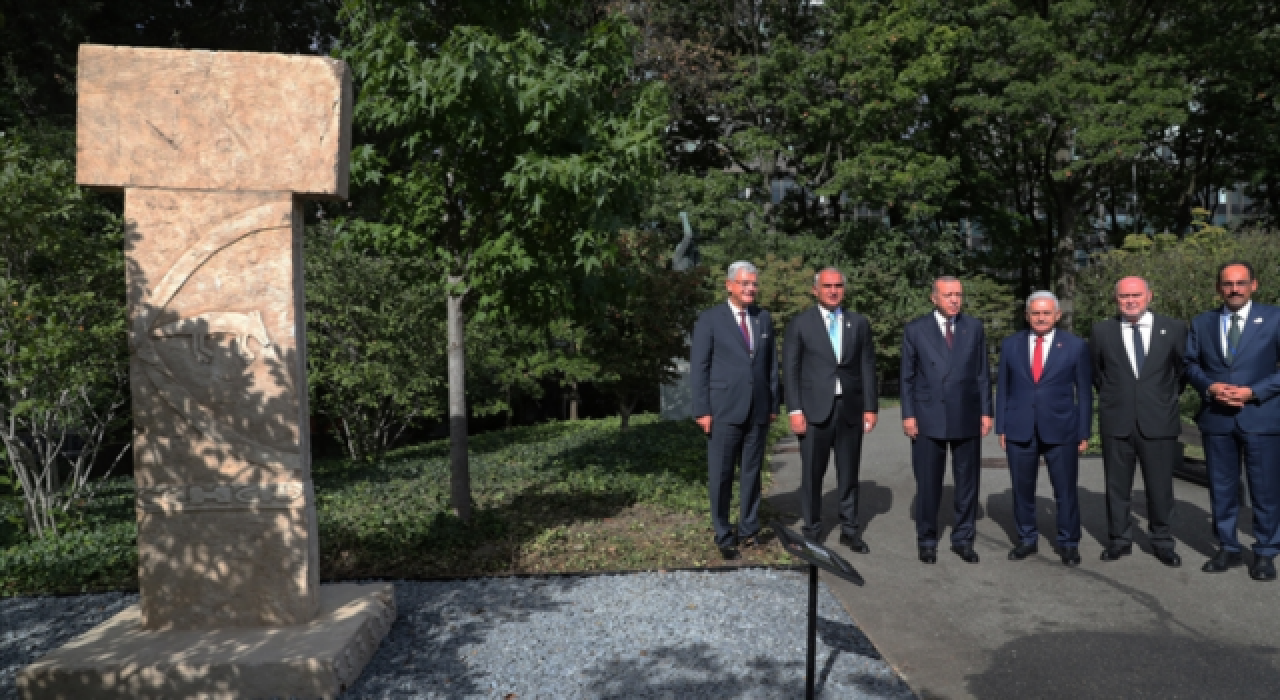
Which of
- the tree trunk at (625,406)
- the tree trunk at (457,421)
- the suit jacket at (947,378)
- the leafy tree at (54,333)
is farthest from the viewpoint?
the tree trunk at (625,406)

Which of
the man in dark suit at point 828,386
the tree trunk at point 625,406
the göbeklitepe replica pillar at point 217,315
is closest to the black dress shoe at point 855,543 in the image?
the man in dark suit at point 828,386

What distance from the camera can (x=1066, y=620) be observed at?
4547 millimetres

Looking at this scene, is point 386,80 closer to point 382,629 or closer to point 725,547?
point 382,629

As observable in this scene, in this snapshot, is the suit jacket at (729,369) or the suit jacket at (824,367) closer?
the suit jacket at (729,369)

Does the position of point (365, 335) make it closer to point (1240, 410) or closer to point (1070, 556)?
point (1070, 556)

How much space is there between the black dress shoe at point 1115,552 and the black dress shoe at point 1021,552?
0.44 metres

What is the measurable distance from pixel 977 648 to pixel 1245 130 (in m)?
26.2

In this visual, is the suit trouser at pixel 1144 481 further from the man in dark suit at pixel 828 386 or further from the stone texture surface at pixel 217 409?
the stone texture surface at pixel 217 409

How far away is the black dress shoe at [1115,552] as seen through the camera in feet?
18.5

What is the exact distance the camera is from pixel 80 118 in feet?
12.8

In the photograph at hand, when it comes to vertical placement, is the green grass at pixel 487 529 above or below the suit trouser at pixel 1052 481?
below

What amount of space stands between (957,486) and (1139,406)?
1.29 meters

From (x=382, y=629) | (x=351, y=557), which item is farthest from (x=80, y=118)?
(x=351, y=557)

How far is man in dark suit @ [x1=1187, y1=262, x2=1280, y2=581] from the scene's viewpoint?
526 centimetres
